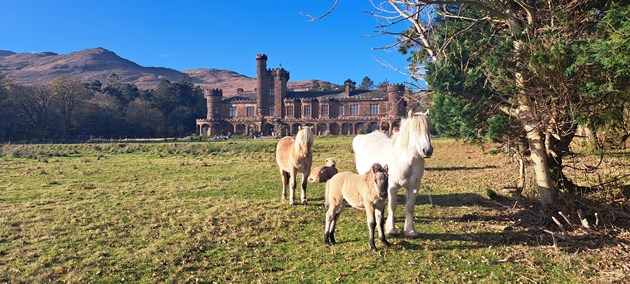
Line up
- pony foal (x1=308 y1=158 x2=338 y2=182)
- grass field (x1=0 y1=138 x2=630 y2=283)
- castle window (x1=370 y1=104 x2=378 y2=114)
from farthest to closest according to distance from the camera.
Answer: castle window (x1=370 y1=104 x2=378 y2=114)
pony foal (x1=308 y1=158 x2=338 y2=182)
grass field (x1=0 y1=138 x2=630 y2=283)

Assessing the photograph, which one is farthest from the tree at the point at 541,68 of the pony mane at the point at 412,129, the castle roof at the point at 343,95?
the castle roof at the point at 343,95

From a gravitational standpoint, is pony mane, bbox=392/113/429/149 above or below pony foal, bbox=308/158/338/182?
above

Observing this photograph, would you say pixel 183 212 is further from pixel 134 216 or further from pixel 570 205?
pixel 570 205

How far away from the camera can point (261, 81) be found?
78.0 metres

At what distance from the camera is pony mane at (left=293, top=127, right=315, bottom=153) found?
905cm

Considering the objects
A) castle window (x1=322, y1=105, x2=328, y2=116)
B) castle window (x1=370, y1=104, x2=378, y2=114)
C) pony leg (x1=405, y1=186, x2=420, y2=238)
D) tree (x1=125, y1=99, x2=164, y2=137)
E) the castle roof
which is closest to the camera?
pony leg (x1=405, y1=186, x2=420, y2=238)

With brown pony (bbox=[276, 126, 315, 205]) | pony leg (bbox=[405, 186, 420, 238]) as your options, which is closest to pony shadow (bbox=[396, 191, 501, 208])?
brown pony (bbox=[276, 126, 315, 205])

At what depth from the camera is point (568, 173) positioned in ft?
40.1

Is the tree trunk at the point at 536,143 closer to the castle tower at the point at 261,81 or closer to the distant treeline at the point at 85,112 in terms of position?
the distant treeline at the point at 85,112

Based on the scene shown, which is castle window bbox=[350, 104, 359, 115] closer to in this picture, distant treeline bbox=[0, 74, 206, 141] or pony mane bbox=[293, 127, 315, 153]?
distant treeline bbox=[0, 74, 206, 141]

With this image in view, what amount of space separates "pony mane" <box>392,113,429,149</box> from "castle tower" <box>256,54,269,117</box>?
2803 inches

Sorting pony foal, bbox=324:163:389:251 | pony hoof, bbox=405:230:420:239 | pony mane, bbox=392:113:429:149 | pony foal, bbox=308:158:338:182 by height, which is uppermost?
pony mane, bbox=392:113:429:149

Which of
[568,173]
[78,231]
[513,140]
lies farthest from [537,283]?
[568,173]

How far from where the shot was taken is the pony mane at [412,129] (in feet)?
19.9
